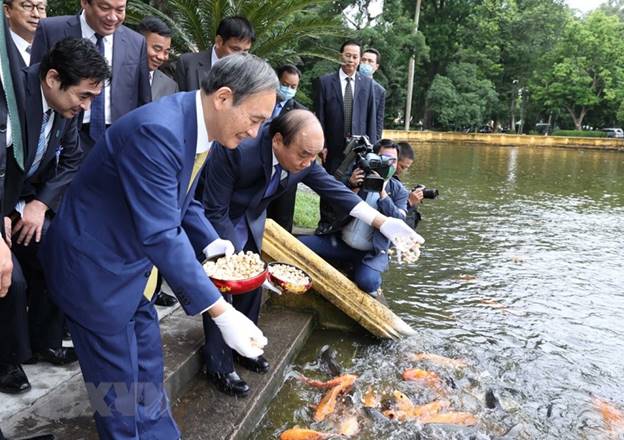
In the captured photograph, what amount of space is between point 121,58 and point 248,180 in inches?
49.1

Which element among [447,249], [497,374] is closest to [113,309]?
[497,374]

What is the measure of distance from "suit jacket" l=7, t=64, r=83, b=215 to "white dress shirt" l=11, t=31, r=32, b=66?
0.58 meters

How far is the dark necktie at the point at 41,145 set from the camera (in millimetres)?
2414

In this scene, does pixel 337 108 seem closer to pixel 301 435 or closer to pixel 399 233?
pixel 399 233

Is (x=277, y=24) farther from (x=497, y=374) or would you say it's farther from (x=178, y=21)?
(x=497, y=374)

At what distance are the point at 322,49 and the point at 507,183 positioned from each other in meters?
6.54

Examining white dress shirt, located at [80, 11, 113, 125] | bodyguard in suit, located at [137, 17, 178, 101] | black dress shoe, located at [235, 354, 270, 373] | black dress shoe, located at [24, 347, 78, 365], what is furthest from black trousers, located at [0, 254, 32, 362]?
bodyguard in suit, located at [137, 17, 178, 101]

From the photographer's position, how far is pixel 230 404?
2.95m

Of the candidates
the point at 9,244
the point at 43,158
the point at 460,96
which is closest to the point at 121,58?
the point at 43,158

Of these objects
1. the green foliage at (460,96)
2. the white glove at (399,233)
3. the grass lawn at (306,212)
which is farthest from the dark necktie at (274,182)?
the green foliage at (460,96)

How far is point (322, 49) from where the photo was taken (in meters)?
13.3

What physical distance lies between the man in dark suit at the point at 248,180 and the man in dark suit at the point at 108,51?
32.6 inches

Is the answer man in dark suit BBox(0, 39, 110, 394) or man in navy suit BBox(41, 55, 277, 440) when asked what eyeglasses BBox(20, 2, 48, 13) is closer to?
man in dark suit BBox(0, 39, 110, 394)

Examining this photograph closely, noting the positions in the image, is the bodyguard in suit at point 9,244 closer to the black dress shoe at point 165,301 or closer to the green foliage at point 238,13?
the black dress shoe at point 165,301
